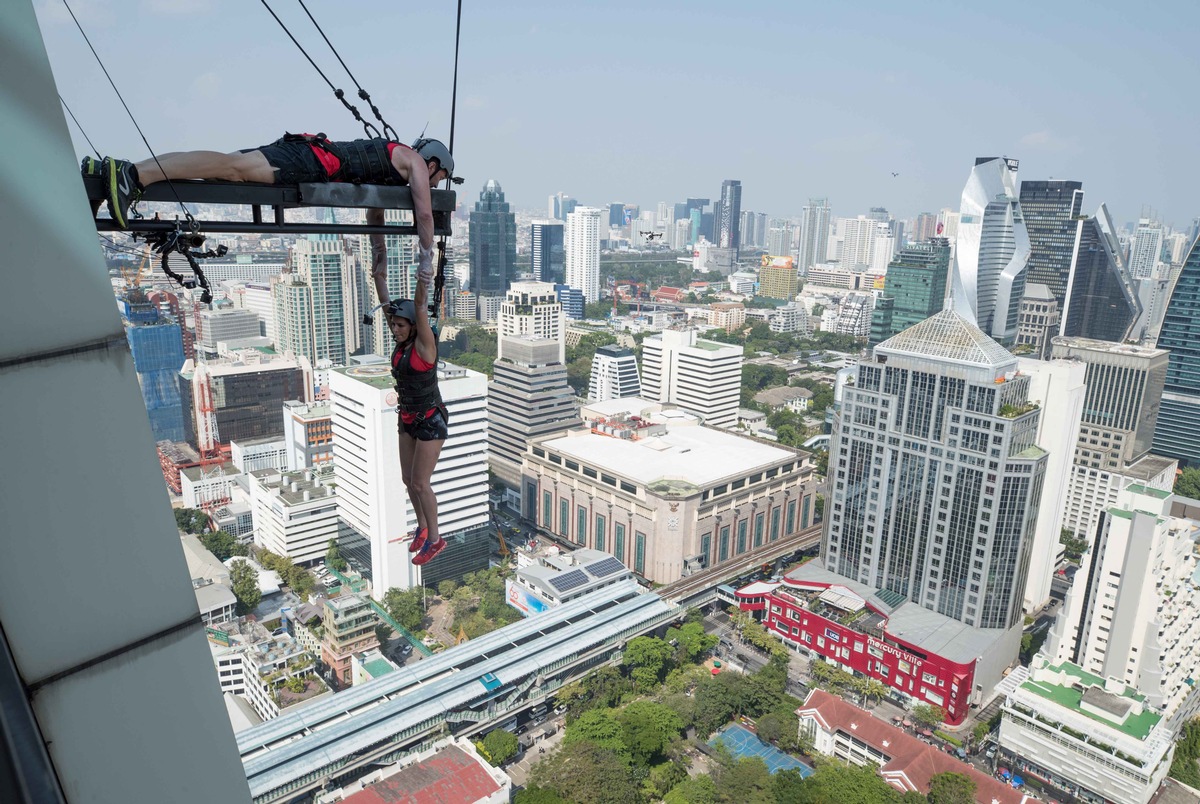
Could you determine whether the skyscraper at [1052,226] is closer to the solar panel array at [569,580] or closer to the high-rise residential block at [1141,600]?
the high-rise residential block at [1141,600]

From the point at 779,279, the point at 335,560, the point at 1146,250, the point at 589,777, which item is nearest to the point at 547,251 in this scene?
the point at 779,279

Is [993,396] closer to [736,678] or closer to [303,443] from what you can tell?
[736,678]

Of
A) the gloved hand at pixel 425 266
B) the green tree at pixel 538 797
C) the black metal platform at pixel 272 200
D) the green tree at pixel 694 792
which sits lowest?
the green tree at pixel 694 792

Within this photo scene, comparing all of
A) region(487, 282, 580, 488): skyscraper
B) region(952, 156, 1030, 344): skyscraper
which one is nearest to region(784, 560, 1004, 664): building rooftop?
region(487, 282, 580, 488): skyscraper

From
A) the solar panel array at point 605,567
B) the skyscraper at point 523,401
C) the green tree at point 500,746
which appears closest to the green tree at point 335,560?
the solar panel array at point 605,567

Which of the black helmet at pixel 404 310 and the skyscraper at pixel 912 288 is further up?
the black helmet at pixel 404 310

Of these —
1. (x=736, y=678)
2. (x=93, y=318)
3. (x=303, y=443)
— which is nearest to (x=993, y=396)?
(x=736, y=678)

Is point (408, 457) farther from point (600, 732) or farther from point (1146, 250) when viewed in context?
point (1146, 250)
